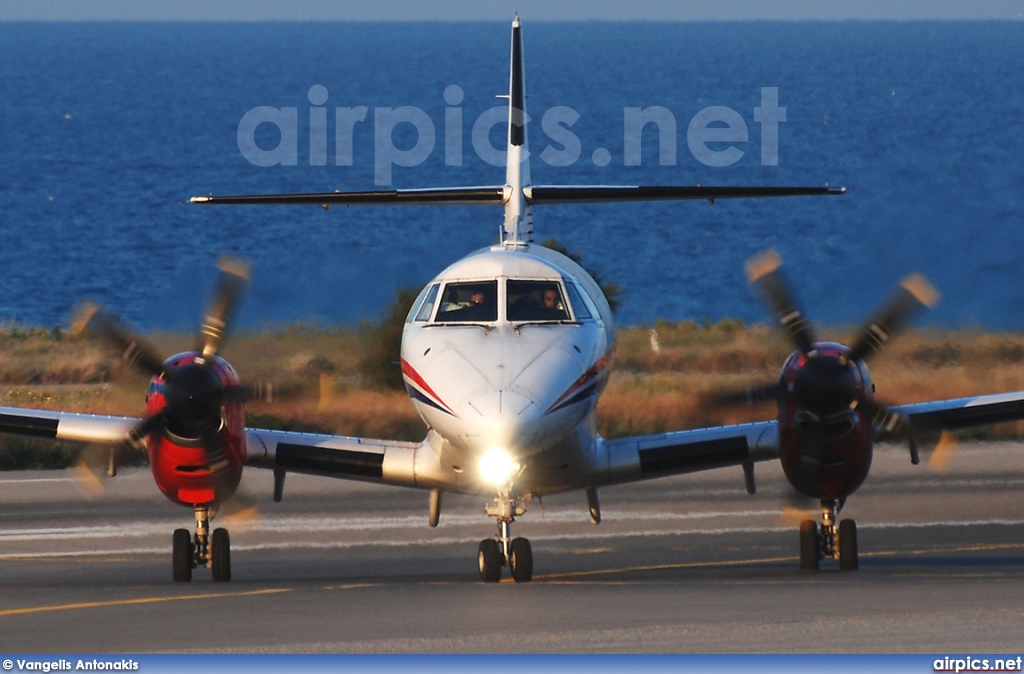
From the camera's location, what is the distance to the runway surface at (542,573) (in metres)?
12.3

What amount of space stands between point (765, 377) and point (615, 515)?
23.1ft

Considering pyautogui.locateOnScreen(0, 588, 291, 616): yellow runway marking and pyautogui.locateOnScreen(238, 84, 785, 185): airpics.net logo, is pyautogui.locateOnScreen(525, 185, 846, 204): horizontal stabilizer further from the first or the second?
pyautogui.locateOnScreen(238, 84, 785, 185): airpics.net logo

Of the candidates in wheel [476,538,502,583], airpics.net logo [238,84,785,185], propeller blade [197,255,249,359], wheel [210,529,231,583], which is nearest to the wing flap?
wheel [476,538,502,583]

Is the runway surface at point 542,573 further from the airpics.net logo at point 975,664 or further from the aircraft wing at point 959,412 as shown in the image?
the aircraft wing at point 959,412

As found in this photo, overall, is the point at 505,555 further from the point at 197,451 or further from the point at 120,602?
the point at 120,602

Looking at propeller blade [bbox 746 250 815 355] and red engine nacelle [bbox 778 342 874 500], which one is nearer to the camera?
red engine nacelle [bbox 778 342 874 500]

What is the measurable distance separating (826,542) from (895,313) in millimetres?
2369

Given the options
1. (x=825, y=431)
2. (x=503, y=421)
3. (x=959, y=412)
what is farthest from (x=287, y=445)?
(x=959, y=412)

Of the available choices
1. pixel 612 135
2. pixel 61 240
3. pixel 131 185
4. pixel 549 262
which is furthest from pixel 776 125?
pixel 549 262

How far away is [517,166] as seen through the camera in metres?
21.1

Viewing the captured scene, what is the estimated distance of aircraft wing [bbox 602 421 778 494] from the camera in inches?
719

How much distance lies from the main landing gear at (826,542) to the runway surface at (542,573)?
0.27 m

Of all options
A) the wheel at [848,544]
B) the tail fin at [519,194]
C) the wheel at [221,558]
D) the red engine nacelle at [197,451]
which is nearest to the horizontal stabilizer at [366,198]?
the tail fin at [519,194]

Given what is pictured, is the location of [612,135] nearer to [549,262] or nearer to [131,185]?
[131,185]
